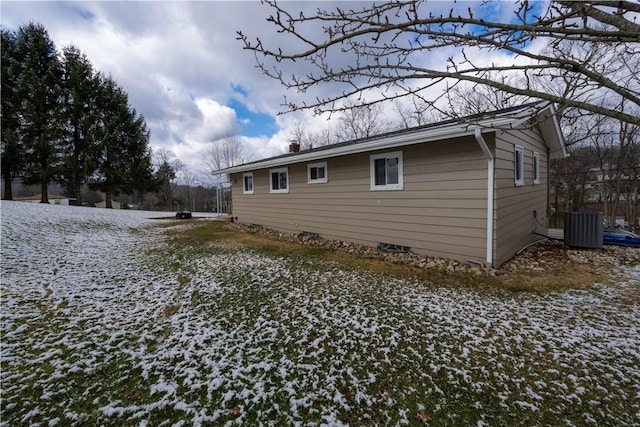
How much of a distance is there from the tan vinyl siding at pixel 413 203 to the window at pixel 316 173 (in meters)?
0.16

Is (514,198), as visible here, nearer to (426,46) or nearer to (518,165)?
(518,165)

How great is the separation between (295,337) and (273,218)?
7.39m

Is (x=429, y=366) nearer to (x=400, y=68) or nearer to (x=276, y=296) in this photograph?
(x=276, y=296)

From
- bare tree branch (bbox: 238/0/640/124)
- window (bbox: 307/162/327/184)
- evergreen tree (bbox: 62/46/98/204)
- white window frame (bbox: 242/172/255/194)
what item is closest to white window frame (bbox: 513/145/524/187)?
bare tree branch (bbox: 238/0/640/124)

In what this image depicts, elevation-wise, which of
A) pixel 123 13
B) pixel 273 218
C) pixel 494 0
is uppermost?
pixel 123 13

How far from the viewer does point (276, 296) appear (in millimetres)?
3879

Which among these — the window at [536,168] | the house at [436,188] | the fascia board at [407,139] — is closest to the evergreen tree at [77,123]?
the house at [436,188]

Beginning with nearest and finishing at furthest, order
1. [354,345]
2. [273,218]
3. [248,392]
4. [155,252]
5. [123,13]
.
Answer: [248,392], [354,345], [123,13], [155,252], [273,218]

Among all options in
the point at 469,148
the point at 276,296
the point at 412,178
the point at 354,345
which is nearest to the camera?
the point at 354,345

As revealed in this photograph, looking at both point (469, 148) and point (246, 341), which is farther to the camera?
point (469, 148)

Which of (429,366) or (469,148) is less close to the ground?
(469,148)

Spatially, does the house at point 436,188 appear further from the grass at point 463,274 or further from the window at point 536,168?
the grass at point 463,274

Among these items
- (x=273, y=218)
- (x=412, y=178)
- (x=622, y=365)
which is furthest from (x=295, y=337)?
(x=273, y=218)

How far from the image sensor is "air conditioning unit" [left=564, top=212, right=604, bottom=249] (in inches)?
244
